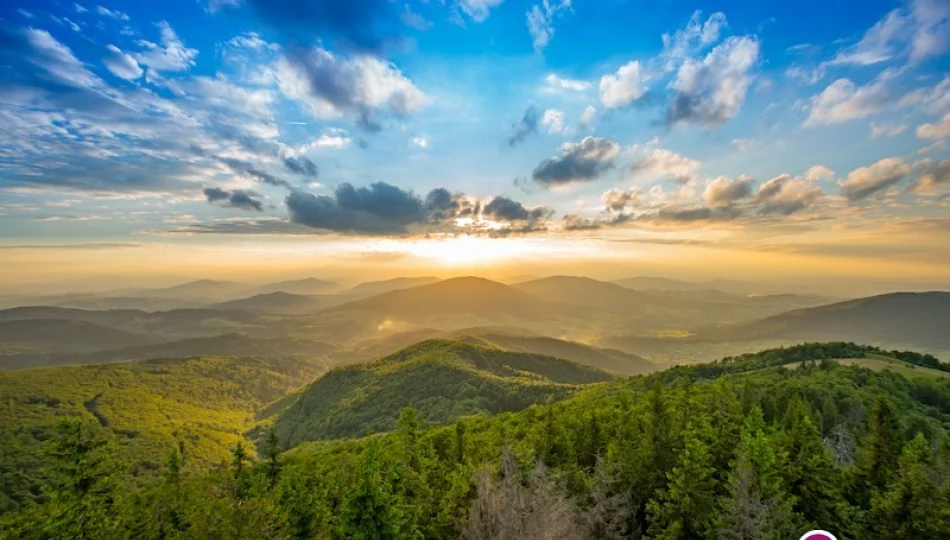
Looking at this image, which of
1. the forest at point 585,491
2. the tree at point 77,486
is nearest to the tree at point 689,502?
the forest at point 585,491

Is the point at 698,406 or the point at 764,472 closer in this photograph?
the point at 764,472

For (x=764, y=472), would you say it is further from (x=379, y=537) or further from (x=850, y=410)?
(x=850, y=410)

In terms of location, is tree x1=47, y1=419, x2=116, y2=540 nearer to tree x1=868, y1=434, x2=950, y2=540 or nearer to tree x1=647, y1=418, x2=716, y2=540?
tree x1=647, y1=418, x2=716, y2=540

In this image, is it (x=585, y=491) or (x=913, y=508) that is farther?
(x=585, y=491)

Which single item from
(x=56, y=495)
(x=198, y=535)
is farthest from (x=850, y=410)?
(x=56, y=495)

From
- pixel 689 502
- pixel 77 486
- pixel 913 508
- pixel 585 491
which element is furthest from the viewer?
pixel 585 491

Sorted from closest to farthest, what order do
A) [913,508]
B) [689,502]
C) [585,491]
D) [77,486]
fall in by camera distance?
[77,486], [913,508], [689,502], [585,491]

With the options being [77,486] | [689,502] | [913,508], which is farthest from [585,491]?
[77,486]

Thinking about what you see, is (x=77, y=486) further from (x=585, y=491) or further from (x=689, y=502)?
(x=689, y=502)
